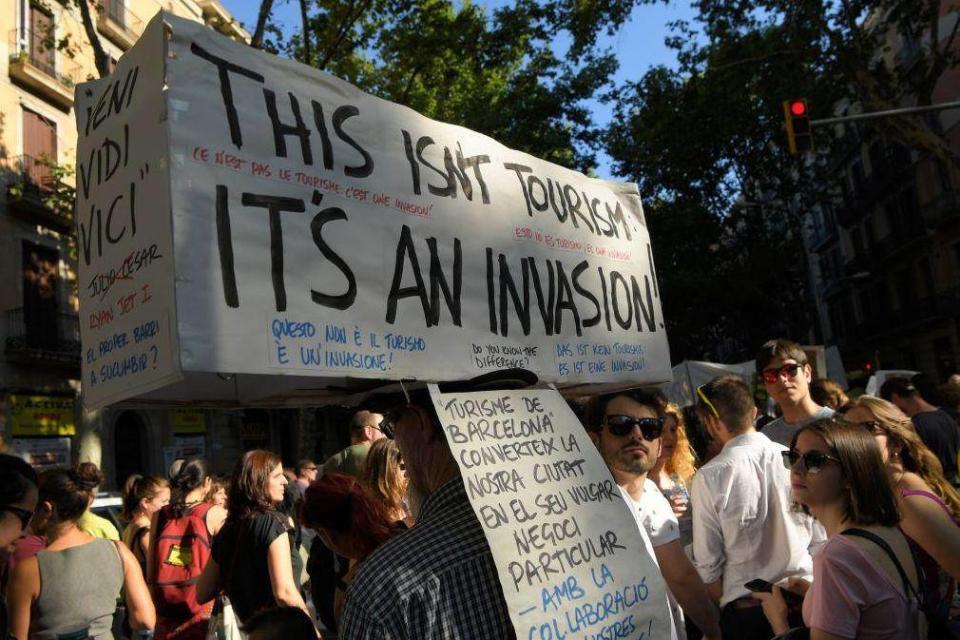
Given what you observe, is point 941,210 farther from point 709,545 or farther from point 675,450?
point 709,545

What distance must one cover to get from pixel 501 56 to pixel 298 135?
1491 cm

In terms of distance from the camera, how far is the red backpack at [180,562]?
185 inches

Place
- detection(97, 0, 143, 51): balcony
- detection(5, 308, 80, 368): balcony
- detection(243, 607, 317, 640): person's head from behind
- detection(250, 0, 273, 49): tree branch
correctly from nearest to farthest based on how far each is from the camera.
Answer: detection(243, 607, 317, 640): person's head from behind
detection(250, 0, 273, 49): tree branch
detection(5, 308, 80, 368): balcony
detection(97, 0, 143, 51): balcony

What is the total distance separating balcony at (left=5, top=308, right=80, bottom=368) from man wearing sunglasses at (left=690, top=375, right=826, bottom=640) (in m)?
17.4

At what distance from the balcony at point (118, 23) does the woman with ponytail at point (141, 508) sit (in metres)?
17.7

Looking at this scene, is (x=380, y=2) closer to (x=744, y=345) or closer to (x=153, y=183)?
(x=153, y=183)

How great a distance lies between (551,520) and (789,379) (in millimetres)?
2836

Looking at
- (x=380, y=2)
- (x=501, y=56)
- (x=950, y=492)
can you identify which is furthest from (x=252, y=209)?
(x=501, y=56)

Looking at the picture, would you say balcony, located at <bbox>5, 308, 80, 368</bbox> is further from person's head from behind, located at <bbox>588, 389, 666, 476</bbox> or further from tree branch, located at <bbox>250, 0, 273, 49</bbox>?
person's head from behind, located at <bbox>588, 389, 666, 476</bbox>

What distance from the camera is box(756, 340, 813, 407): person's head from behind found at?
171 inches

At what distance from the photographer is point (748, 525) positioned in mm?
3426

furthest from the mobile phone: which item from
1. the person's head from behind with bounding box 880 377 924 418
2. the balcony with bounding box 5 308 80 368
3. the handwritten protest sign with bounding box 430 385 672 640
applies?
the balcony with bounding box 5 308 80 368

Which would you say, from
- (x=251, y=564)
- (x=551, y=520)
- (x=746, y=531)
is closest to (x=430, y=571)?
(x=551, y=520)

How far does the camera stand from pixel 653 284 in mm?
2969
